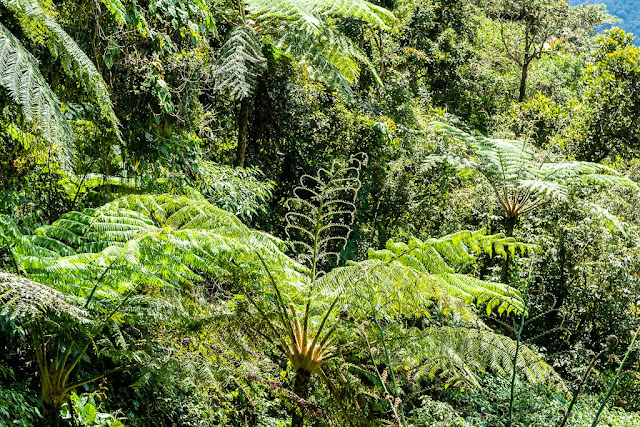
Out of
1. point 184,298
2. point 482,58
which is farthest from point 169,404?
point 482,58

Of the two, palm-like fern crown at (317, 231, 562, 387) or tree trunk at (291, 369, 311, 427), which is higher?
palm-like fern crown at (317, 231, 562, 387)

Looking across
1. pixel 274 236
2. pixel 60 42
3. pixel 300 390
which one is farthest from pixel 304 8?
pixel 300 390

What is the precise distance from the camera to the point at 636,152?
8086 millimetres

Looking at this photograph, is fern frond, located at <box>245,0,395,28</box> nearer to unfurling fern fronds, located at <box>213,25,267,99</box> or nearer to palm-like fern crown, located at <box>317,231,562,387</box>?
unfurling fern fronds, located at <box>213,25,267,99</box>

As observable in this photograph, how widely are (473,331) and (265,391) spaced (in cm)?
183

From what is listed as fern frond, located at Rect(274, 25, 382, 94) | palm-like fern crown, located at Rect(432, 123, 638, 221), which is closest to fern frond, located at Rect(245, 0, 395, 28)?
fern frond, located at Rect(274, 25, 382, 94)

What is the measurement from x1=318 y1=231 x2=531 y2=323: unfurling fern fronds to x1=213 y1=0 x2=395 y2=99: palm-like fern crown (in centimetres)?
178

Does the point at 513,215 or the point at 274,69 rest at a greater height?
the point at 274,69

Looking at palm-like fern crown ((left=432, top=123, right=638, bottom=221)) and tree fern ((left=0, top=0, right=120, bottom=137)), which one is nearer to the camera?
tree fern ((left=0, top=0, right=120, bottom=137))

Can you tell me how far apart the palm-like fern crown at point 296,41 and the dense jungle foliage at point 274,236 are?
0.02 metres

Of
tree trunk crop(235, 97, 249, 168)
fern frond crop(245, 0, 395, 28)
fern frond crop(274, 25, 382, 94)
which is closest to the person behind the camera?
fern frond crop(245, 0, 395, 28)

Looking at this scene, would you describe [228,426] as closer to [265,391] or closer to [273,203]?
[265,391]

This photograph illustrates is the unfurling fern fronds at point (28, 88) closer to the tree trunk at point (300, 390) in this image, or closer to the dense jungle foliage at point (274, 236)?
the dense jungle foliage at point (274, 236)

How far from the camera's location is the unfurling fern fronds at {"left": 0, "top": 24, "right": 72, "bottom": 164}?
1.66 metres
